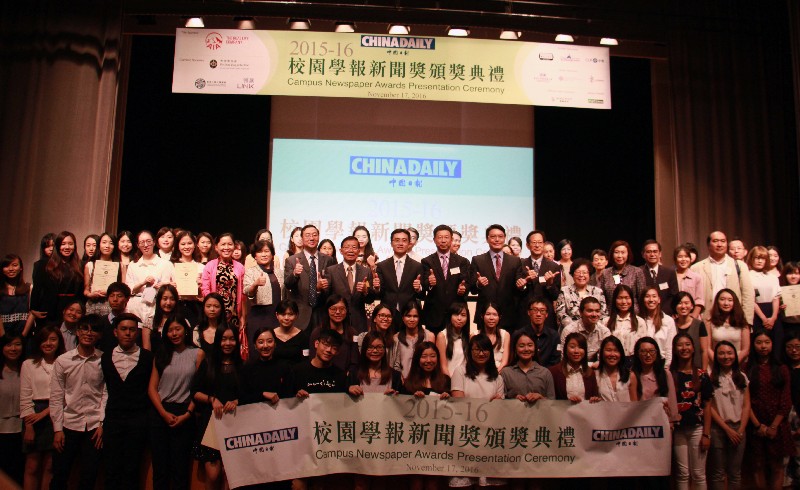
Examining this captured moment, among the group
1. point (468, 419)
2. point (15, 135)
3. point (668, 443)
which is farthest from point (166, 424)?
point (15, 135)

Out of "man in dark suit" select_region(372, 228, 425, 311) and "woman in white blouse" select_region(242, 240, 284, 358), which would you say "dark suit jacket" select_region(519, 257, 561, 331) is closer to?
"man in dark suit" select_region(372, 228, 425, 311)

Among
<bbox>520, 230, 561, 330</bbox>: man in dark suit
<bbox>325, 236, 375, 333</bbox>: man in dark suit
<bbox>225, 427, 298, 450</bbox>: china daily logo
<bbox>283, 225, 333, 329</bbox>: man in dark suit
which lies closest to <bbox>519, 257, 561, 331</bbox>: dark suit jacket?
<bbox>520, 230, 561, 330</bbox>: man in dark suit

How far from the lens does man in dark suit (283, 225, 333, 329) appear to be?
5.55 metres

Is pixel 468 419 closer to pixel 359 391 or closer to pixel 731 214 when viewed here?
pixel 359 391

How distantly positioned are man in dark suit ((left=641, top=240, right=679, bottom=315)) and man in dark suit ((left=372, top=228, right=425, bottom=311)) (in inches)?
81.0

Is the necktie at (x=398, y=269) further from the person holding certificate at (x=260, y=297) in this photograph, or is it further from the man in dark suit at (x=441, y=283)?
the person holding certificate at (x=260, y=297)

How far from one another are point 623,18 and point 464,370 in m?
5.87

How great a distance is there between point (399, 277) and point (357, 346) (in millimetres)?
758

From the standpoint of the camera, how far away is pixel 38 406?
4699 mm

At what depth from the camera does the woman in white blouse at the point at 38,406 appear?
15.2ft

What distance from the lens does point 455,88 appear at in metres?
7.58

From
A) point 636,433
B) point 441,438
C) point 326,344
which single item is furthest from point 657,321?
point 326,344

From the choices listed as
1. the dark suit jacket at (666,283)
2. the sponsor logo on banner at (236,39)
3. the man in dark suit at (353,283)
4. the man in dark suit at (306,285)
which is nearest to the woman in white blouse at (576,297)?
the dark suit jacket at (666,283)

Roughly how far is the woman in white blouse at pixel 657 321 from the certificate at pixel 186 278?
3659 millimetres
